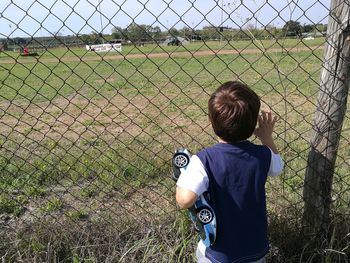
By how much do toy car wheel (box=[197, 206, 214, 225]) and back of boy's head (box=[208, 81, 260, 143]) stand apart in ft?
Result: 1.12

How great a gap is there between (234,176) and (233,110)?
295 millimetres

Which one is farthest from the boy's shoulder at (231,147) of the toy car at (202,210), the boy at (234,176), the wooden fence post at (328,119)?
the wooden fence post at (328,119)

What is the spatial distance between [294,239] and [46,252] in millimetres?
1526

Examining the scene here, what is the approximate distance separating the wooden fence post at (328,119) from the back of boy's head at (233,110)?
0.73 m

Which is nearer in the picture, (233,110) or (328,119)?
(233,110)

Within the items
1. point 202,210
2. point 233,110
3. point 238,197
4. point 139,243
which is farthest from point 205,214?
point 139,243

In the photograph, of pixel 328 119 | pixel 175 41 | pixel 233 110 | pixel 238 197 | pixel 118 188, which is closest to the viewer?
pixel 233 110

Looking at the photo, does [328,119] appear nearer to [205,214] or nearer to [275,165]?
[275,165]

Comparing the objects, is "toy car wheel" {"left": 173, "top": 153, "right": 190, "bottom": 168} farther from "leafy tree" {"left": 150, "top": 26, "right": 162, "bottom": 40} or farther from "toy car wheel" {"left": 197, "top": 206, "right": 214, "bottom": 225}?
"leafy tree" {"left": 150, "top": 26, "right": 162, "bottom": 40}

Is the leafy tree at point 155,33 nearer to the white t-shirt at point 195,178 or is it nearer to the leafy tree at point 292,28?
the leafy tree at point 292,28

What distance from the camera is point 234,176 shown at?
182 cm

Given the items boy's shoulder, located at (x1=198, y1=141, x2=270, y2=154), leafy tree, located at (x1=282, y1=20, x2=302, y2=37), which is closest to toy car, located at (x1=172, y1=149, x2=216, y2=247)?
boy's shoulder, located at (x1=198, y1=141, x2=270, y2=154)

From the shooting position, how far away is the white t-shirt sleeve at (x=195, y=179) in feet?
5.82

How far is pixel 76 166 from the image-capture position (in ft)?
14.6
